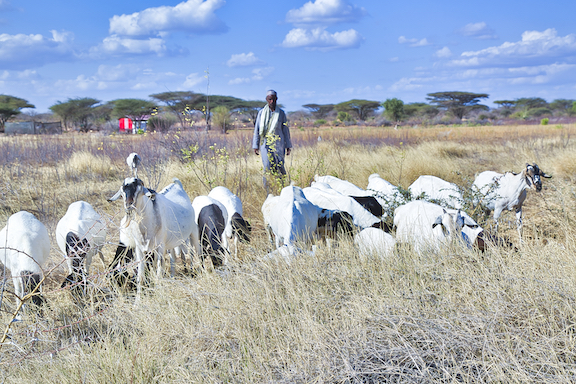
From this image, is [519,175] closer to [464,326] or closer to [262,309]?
[464,326]

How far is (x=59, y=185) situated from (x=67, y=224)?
4981 millimetres

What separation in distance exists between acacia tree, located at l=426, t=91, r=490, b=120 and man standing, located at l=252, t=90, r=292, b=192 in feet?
163

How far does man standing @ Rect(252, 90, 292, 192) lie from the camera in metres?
7.29

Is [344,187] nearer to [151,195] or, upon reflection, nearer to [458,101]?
[151,195]

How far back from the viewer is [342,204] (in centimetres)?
557

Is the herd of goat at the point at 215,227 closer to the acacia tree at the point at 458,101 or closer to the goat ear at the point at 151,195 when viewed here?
the goat ear at the point at 151,195

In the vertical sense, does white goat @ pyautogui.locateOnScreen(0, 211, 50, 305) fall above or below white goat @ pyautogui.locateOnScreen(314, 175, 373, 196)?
below

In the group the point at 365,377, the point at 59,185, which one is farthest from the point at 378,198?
the point at 59,185

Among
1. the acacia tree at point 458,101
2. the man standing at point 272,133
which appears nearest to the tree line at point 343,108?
the acacia tree at point 458,101

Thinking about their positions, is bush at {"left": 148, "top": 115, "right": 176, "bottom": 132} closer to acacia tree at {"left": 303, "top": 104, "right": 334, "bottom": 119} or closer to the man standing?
the man standing

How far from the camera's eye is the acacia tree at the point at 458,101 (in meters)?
53.4

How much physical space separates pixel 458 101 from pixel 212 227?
5658 centimetres

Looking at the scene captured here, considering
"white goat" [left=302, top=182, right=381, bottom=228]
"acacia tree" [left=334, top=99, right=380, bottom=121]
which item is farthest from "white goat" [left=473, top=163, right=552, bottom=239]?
"acacia tree" [left=334, top=99, right=380, bottom=121]

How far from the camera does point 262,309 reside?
3244mm
